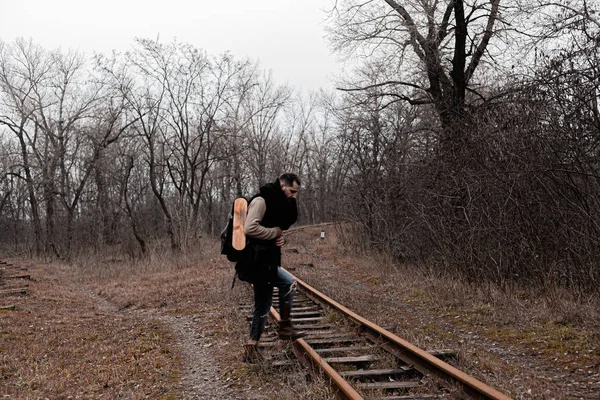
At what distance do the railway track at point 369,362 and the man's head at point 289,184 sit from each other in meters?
1.71

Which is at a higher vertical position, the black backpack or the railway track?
the black backpack

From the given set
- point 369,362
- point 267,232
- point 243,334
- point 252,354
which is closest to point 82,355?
point 243,334

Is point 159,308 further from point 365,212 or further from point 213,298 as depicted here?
point 365,212

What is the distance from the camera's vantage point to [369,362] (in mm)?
5477

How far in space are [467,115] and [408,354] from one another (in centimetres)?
858

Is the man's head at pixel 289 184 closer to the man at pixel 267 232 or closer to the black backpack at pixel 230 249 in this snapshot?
the man at pixel 267 232

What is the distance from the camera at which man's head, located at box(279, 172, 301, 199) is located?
548 centimetres

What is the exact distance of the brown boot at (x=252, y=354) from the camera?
5797 millimetres

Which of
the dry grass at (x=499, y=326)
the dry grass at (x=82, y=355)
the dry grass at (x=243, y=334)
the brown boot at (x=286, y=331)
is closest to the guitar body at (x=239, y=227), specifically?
the brown boot at (x=286, y=331)

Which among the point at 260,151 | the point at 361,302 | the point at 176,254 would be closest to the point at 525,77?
the point at 361,302

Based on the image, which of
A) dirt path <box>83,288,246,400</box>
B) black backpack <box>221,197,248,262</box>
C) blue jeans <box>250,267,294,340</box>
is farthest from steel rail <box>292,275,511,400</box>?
black backpack <box>221,197,248,262</box>

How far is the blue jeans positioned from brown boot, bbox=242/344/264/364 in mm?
101

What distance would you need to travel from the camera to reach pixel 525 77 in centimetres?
998

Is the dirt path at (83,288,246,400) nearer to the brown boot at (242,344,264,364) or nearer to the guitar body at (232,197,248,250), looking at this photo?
the brown boot at (242,344,264,364)
